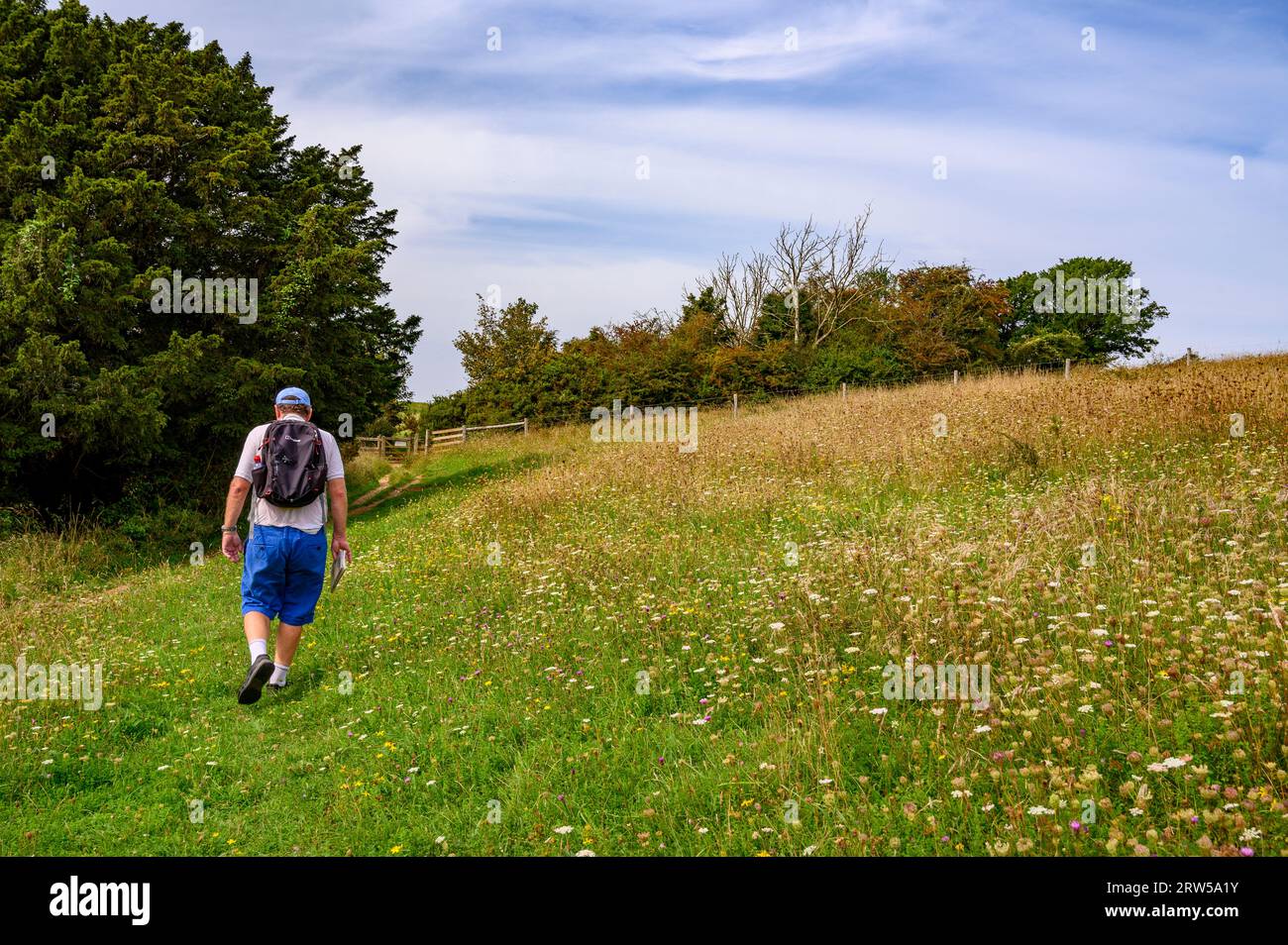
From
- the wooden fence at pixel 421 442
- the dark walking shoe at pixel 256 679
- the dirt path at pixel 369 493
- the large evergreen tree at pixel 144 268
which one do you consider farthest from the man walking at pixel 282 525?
the wooden fence at pixel 421 442

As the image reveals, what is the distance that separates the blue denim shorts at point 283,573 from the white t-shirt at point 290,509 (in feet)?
0.18

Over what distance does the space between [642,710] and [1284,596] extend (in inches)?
155

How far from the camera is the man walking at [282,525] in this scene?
655 centimetres

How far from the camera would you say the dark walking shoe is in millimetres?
6535

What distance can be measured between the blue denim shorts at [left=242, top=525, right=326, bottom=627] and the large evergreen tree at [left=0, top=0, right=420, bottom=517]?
417 inches

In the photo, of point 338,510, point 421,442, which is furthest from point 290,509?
point 421,442

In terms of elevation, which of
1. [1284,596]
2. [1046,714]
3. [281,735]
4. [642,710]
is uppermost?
[1284,596]

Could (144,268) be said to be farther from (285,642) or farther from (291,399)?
(285,642)

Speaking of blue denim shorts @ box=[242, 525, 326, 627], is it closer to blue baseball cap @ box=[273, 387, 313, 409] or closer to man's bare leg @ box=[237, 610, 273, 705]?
man's bare leg @ box=[237, 610, 273, 705]

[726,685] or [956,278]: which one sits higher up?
[956,278]

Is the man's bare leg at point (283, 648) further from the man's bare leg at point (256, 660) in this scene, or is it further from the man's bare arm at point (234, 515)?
the man's bare arm at point (234, 515)

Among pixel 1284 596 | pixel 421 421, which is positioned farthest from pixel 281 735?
pixel 421 421

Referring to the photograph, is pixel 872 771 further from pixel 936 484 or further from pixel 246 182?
pixel 246 182

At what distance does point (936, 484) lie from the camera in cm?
1011
